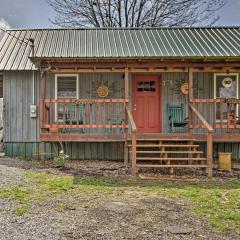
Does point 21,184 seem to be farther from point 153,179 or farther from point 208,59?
point 208,59

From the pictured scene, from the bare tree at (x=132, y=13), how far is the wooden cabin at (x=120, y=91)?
29.8 ft

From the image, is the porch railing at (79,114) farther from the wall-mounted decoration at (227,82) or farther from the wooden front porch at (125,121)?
the wall-mounted decoration at (227,82)

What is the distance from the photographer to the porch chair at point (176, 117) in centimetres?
1069

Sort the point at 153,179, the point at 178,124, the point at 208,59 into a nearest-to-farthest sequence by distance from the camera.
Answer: the point at 153,179
the point at 208,59
the point at 178,124

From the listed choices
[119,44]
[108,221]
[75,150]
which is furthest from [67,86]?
[108,221]

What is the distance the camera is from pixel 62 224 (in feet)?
14.6

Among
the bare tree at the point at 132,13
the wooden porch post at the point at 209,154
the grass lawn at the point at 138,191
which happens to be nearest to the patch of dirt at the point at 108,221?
the grass lawn at the point at 138,191

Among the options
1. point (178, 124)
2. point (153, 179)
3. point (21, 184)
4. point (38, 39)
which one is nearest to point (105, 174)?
point (153, 179)

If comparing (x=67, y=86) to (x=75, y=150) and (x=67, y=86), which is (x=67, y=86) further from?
(x=75, y=150)

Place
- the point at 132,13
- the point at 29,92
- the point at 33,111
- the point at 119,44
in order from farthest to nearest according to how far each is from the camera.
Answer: the point at 132,13
the point at 119,44
the point at 29,92
the point at 33,111

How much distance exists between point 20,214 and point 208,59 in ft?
22.4

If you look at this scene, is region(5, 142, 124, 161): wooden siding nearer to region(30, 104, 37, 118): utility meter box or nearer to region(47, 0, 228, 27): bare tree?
region(30, 104, 37, 118): utility meter box

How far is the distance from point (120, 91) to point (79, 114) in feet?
5.06

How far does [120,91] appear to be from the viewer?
35.4ft
